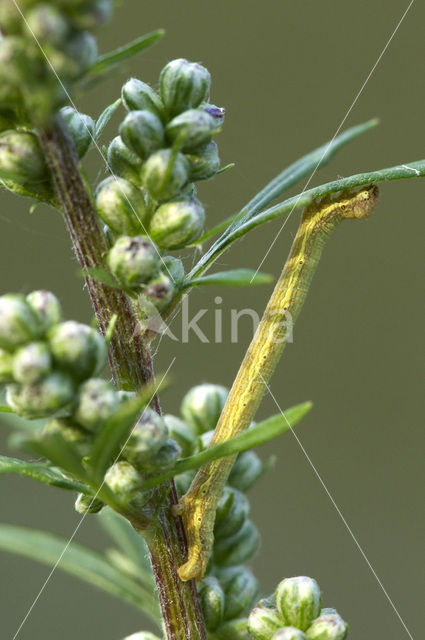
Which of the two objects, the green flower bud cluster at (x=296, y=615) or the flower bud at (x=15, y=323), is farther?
the green flower bud cluster at (x=296, y=615)

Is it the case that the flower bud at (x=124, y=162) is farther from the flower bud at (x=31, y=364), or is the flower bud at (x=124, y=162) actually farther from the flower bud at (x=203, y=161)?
the flower bud at (x=31, y=364)

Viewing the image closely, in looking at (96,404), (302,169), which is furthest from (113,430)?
(302,169)

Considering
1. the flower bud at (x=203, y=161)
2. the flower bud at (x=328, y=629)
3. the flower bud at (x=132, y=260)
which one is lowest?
the flower bud at (x=328, y=629)

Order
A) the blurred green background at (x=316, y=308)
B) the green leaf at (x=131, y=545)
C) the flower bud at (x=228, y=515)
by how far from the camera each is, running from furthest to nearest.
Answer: the blurred green background at (x=316, y=308) < the green leaf at (x=131, y=545) < the flower bud at (x=228, y=515)

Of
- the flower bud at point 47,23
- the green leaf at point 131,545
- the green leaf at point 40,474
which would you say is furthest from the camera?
the green leaf at point 131,545

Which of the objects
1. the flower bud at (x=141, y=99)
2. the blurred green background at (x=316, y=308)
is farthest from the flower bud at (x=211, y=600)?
the blurred green background at (x=316, y=308)

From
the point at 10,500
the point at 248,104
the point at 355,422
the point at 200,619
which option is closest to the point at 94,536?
the point at 10,500

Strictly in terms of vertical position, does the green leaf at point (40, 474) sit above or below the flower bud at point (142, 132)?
below
